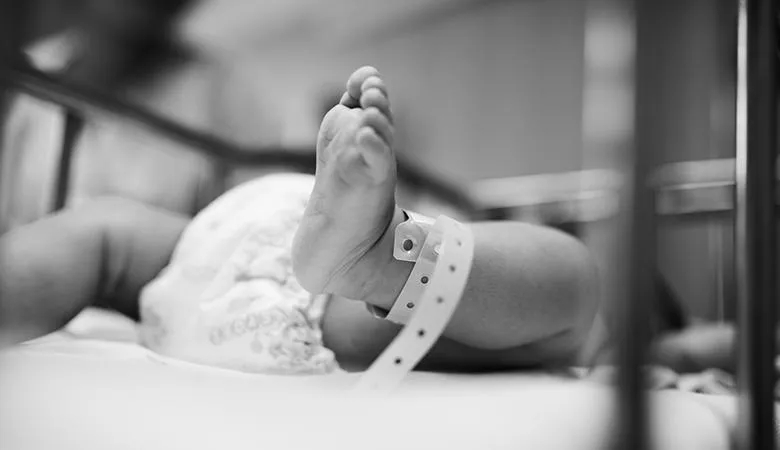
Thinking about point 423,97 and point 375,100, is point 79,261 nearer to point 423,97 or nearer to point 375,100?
point 375,100

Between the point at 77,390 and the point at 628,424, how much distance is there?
0.97 feet

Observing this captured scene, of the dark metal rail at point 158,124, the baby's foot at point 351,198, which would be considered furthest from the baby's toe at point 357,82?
the dark metal rail at point 158,124

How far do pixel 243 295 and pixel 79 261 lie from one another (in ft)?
0.50

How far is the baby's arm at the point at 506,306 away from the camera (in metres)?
0.46

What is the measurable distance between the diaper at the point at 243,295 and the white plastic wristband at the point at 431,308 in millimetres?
70

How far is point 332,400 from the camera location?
36 cm

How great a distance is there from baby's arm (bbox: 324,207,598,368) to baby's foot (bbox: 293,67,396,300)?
2 cm

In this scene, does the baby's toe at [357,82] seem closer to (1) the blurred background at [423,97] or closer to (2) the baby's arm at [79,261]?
(1) the blurred background at [423,97]

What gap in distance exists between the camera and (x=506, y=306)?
48 cm

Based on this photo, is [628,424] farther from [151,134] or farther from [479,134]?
[479,134]

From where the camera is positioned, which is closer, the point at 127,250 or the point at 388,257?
the point at 388,257

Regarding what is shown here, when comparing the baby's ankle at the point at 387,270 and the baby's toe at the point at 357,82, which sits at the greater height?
the baby's toe at the point at 357,82

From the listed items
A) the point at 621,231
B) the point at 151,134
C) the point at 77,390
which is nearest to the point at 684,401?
the point at 621,231

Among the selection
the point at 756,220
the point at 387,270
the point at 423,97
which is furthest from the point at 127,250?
the point at 423,97
